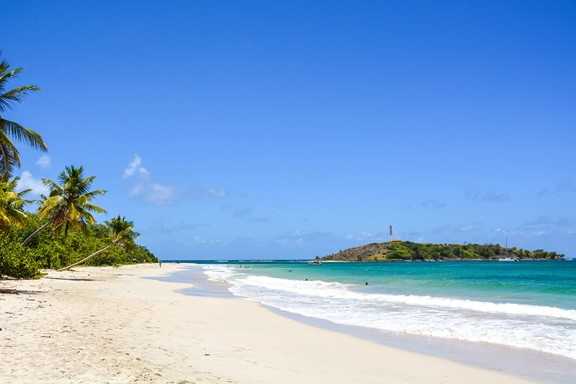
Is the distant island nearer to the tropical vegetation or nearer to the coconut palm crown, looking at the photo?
the tropical vegetation

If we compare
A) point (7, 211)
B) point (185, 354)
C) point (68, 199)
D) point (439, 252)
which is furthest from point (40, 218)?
point (439, 252)

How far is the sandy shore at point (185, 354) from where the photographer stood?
24.3 ft

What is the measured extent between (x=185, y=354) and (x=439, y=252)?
189783mm

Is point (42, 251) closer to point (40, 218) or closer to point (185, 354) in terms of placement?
point (40, 218)

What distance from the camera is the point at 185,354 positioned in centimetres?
924

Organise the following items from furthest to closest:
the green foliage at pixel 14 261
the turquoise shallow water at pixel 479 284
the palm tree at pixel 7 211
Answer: the turquoise shallow water at pixel 479 284
the green foliage at pixel 14 261
the palm tree at pixel 7 211

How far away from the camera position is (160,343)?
1020 centimetres

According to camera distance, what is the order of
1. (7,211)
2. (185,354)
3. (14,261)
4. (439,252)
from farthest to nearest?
1. (439,252)
2. (14,261)
3. (7,211)
4. (185,354)

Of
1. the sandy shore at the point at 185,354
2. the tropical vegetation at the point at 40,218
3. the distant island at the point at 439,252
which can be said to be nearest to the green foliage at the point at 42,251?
the tropical vegetation at the point at 40,218

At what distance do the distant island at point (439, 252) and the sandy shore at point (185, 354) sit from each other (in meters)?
176

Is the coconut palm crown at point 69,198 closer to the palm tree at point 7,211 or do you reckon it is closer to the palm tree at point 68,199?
the palm tree at point 68,199

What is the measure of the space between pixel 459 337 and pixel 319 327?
13.9ft

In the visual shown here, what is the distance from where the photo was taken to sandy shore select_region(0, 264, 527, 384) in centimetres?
741

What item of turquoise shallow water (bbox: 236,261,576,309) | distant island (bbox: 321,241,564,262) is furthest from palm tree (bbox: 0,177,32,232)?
distant island (bbox: 321,241,564,262)
